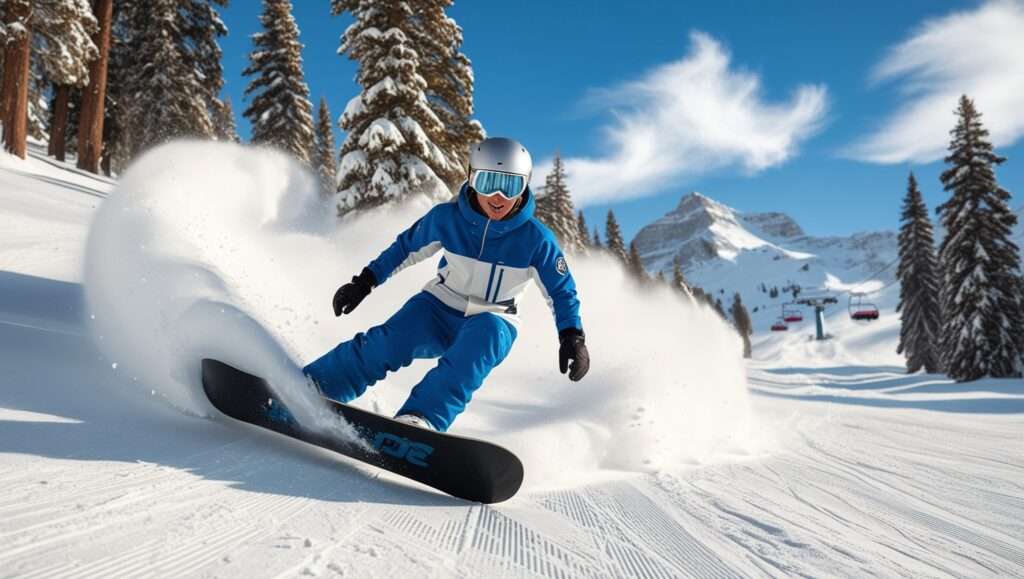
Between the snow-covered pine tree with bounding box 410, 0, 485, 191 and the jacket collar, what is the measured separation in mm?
10133

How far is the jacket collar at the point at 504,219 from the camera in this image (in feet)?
10.9

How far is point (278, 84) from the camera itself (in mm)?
24250

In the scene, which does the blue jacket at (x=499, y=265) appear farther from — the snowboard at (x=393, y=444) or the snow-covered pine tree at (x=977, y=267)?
the snow-covered pine tree at (x=977, y=267)

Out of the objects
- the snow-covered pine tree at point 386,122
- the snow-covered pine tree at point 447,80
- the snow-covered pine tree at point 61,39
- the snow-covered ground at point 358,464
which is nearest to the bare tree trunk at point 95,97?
the snow-covered pine tree at point 61,39

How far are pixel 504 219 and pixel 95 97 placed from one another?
20.0m

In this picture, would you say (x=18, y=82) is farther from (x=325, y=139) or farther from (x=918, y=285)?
(x=918, y=285)

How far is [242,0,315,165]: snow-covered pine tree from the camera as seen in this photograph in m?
24.2

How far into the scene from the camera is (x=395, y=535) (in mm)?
1606

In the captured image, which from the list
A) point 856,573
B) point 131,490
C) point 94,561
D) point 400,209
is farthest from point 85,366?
point 400,209

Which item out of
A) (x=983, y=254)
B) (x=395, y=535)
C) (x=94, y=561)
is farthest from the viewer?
(x=983, y=254)

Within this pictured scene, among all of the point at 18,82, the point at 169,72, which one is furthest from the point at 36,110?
the point at 18,82

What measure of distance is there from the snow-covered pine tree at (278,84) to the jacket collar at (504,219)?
77.6 ft

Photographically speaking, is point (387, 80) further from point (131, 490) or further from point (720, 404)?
point (131, 490)

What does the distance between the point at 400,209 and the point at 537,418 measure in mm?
8637
